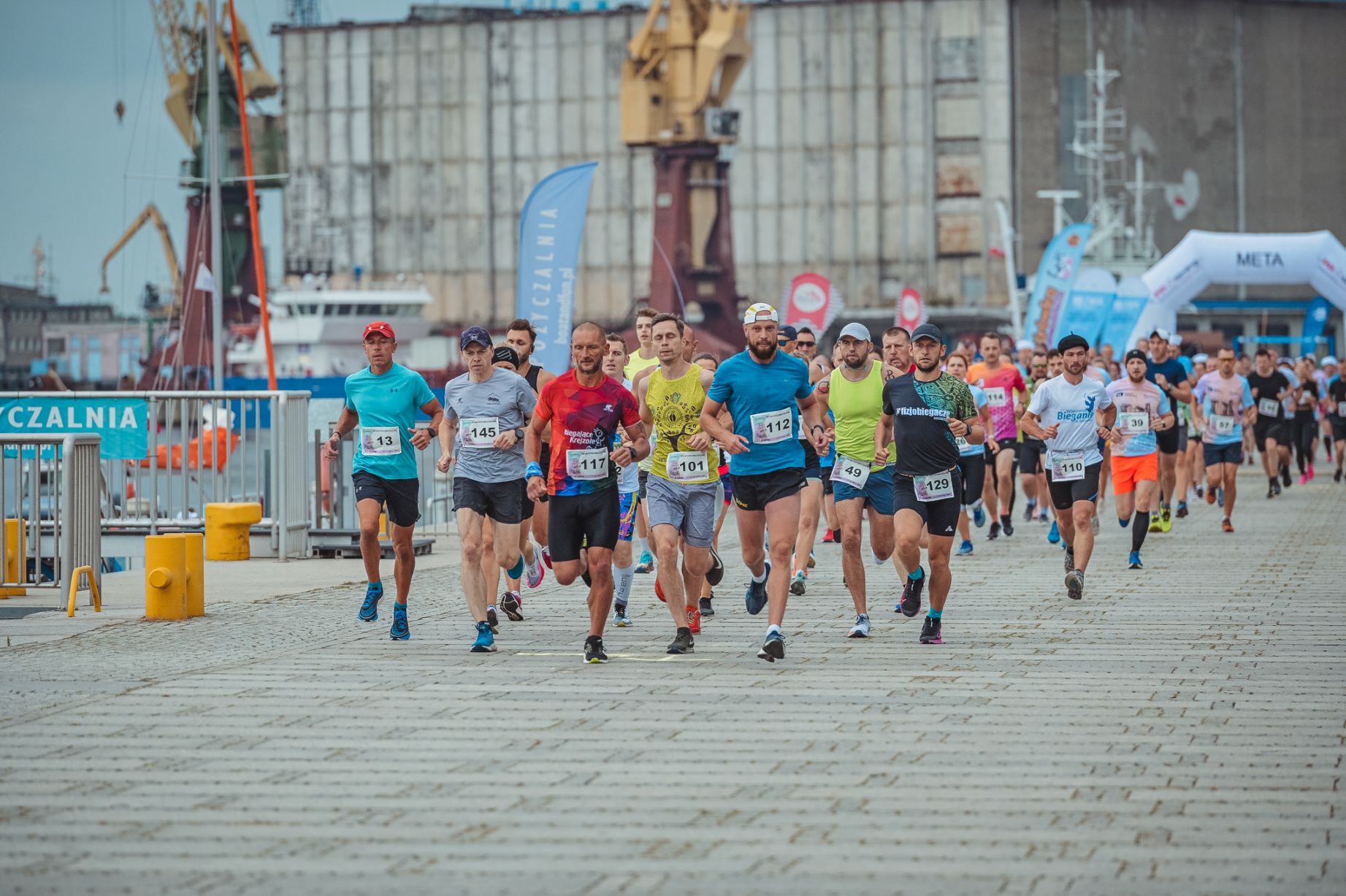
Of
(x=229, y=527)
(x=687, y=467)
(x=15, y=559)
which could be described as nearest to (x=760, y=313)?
(x=687, y=467)

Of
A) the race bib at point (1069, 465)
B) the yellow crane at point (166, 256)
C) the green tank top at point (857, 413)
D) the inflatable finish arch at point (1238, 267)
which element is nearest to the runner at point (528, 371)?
the green tank top at point (857, 413)

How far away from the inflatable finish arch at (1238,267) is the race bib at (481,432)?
2762 centimetres

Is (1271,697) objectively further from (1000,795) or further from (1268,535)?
(1268,535)

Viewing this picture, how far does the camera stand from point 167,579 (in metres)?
12.8

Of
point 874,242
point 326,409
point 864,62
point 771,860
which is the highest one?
point 864,62

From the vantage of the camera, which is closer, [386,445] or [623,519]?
[386,445]

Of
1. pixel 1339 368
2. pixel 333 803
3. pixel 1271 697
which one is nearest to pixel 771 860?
pixel 333 803

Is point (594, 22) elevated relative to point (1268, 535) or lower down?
elevated

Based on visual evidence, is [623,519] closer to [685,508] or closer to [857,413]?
Answer: [857,413]

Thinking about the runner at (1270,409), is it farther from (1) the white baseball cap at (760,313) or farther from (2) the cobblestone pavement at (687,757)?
(1) the white baseball cap at (760,313)

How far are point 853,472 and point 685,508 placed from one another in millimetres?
1573

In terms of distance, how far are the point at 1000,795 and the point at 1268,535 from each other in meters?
13.9

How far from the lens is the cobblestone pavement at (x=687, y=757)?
569 centimetres

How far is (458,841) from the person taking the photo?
6004 millimetres
